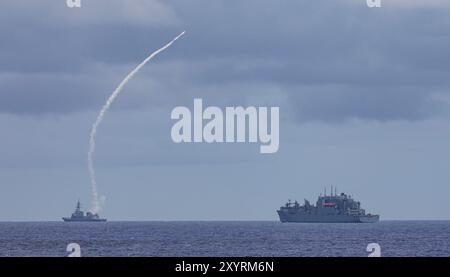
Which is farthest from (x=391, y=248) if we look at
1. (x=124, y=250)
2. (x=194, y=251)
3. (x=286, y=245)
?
(x=124, y=250)

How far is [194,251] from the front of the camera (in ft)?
449

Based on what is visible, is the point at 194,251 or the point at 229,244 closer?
the point at 194,251
